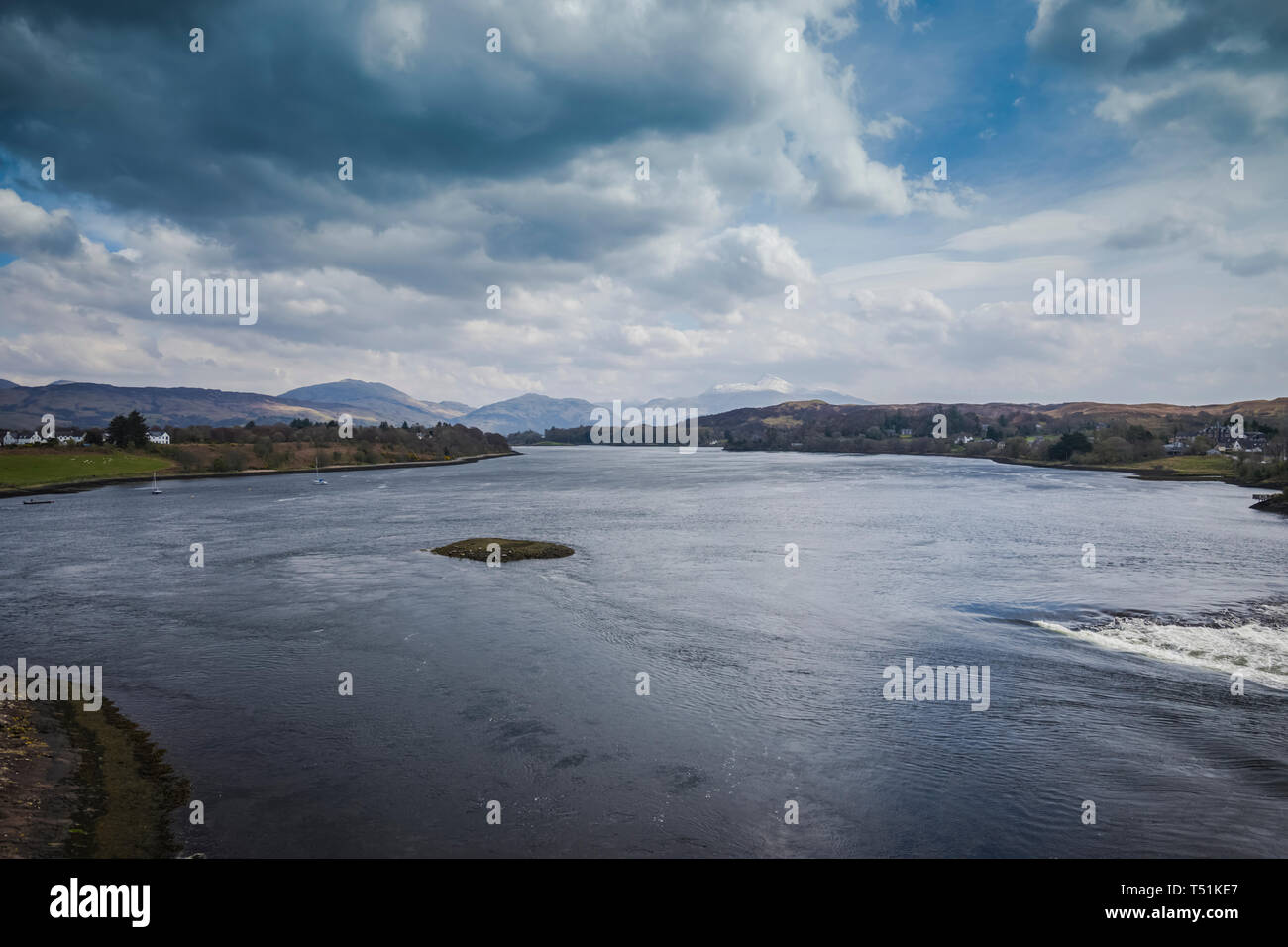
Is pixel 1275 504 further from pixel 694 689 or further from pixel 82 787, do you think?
pixel 82 787

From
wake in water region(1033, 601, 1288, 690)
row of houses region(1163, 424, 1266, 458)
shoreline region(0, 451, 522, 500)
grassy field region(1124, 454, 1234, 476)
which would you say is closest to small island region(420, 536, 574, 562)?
wake in water region(1033, 601, 1288, 690)

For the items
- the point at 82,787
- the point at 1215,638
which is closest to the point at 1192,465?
the point at 1215,638

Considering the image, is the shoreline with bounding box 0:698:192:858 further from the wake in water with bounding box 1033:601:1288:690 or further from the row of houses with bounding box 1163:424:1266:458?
the row of houses with bounding box 1163:424:1266:458

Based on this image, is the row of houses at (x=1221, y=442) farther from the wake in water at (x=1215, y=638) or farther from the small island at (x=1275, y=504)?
the wake in water at (x=1215, y=638)
